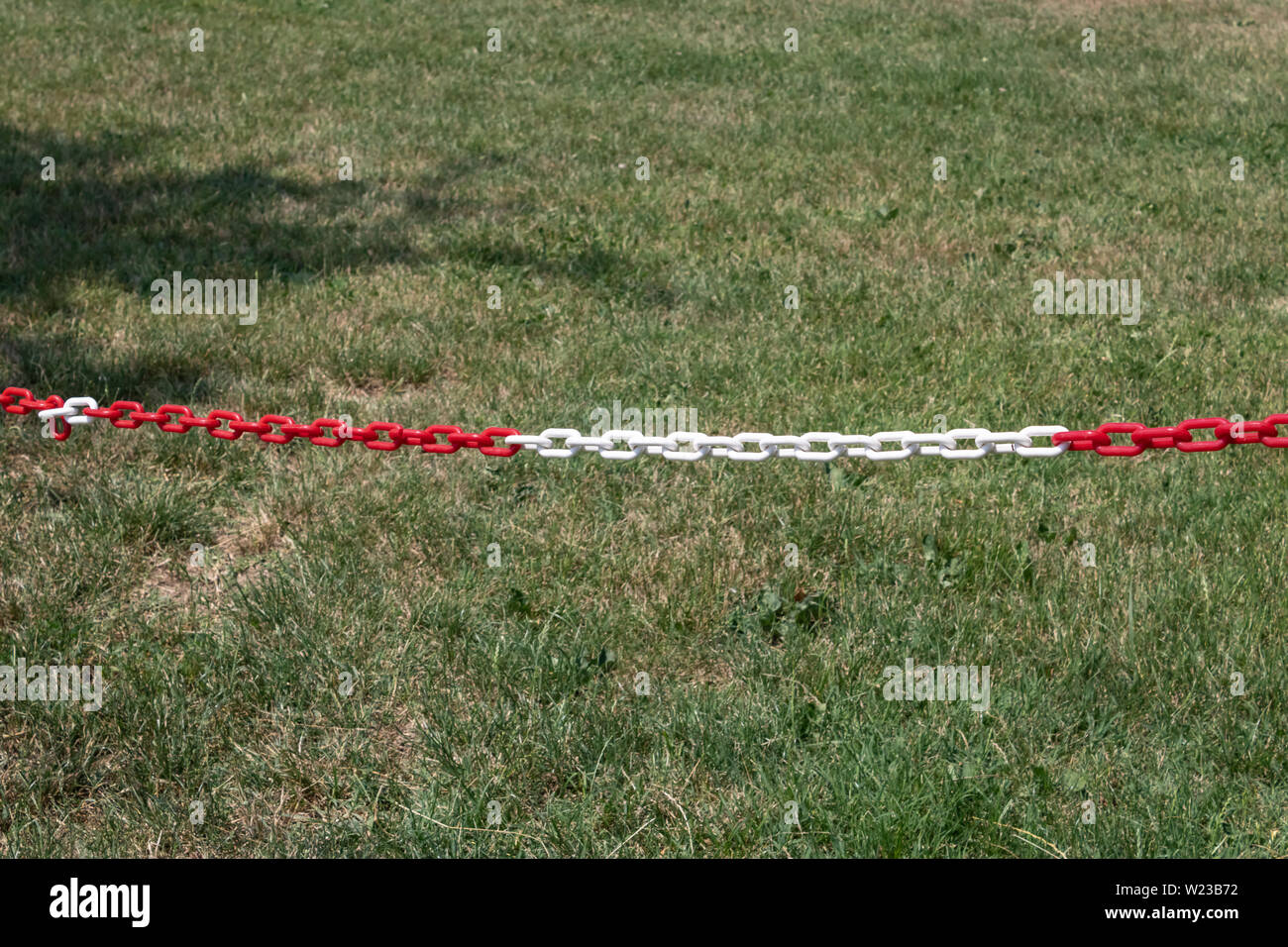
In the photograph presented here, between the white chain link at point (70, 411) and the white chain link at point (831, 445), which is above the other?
the white chain link at point (831, 445)

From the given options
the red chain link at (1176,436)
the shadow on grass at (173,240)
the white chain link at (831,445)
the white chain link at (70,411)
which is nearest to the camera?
the red chain link at (1176,436)

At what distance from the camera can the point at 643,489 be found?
5.07 metres

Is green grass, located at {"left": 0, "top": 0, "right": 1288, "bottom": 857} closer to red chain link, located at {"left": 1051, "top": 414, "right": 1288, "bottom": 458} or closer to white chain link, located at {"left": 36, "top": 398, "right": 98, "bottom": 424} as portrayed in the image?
white chain link, located at {"left": 36, "top": 398, "right": 98, "bottom": 424}

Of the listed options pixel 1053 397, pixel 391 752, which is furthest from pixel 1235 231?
pixel 391 752

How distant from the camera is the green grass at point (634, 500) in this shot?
339 centimetres

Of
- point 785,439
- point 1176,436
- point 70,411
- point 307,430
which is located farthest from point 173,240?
point 1176,436

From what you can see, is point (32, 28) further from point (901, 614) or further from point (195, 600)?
point (901, 614)

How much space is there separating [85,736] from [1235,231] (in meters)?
8.32

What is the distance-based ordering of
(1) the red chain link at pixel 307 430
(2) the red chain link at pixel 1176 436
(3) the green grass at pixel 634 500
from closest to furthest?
(2) the red chain link at pixel 1176 436 → (3) the green grass at pixel 634 500 → (1) the red chain link at pixel 307 430

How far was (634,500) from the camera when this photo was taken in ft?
16.4

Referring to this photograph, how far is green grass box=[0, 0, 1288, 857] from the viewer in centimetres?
339

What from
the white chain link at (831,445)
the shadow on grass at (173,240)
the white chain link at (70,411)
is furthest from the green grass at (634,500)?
the white chain link at (831,445)

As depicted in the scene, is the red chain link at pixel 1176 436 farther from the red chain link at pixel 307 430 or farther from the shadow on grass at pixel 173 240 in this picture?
the shadow on grass at pixel 173 240
